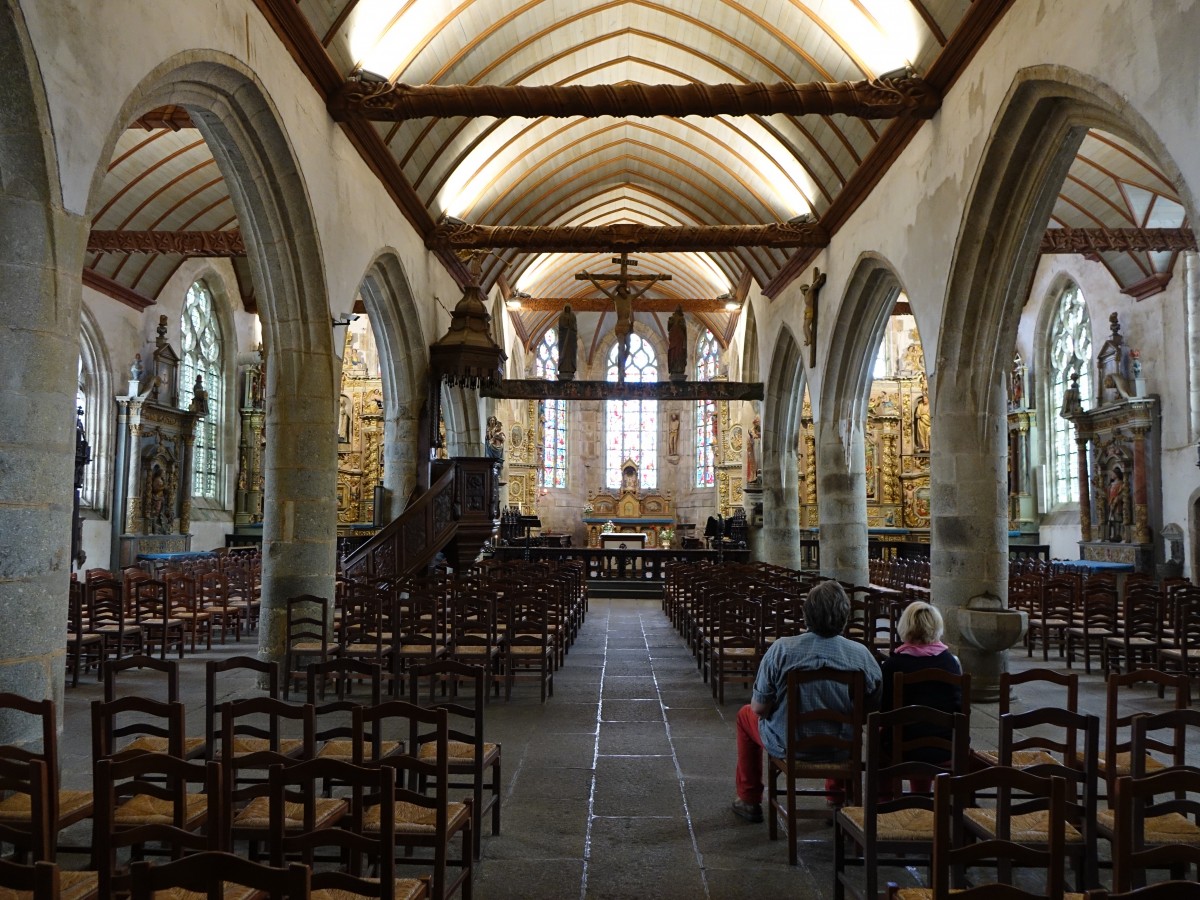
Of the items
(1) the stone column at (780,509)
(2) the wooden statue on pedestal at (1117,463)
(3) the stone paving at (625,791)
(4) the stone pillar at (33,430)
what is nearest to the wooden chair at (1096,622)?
(3) the stone paving at (625,791)

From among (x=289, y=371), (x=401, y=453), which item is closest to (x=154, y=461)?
(x=401, y=453)

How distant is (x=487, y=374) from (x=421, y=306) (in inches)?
62.5

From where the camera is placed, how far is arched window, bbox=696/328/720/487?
3325cm

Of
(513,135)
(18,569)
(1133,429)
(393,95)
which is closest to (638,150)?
(513,135)

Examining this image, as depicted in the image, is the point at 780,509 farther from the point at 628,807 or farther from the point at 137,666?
the point at 137,666

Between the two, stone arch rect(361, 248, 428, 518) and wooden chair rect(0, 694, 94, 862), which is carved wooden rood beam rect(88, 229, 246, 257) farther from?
wooden chair rect(0, 694, 94, 862)

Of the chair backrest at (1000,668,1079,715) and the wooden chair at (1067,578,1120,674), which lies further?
the wooden chair at (1067,578,1120,674)

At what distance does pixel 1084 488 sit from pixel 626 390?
31.0ft

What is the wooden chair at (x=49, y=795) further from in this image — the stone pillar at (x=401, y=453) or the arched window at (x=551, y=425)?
the arched window at (x=551, y=425)

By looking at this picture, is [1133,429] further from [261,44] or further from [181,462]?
[181,462]

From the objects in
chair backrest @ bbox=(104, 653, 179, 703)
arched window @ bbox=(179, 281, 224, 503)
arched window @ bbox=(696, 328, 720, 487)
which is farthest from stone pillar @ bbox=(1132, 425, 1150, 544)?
arched window @ bbox=(179, 281, 224, 503)

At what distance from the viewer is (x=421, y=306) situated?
51.2 feet

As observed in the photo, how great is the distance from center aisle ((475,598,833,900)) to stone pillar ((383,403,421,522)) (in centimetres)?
702

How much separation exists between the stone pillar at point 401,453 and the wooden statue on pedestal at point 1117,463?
12678mm
